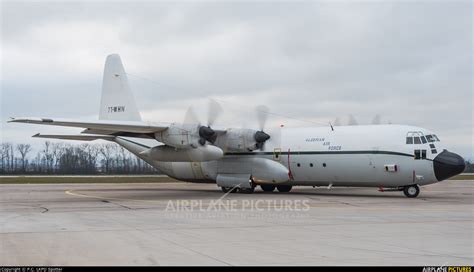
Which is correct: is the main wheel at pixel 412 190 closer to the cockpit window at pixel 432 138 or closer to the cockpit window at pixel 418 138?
the cockpit window at pixel 418 138

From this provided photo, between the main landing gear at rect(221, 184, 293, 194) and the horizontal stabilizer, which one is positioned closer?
the main landing gear at rect(221, 184, 293, 194)

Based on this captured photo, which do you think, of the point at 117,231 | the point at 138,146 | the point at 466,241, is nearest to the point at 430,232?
the point at 466,241

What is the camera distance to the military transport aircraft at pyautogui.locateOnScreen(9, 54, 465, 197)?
24.5 m

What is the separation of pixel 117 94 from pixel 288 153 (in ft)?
38.4

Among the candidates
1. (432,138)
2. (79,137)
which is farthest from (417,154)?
(79,137)

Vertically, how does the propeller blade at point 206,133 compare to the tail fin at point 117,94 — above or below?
below

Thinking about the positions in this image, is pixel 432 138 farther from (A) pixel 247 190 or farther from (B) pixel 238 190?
(B) pixel 238 190

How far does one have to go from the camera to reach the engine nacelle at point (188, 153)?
1035 inches

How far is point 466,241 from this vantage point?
36.6 feet

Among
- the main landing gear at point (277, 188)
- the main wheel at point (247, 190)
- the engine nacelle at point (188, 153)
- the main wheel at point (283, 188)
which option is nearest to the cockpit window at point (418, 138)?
the main landing gear at point (277, 188)

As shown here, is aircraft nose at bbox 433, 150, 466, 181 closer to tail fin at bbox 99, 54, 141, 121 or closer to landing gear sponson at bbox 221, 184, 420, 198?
landing gear sponson at bbox 221, 184, 420, 198

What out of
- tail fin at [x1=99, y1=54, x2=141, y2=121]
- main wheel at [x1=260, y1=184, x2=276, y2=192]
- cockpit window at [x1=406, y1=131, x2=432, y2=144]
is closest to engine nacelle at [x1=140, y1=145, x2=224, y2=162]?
tail fin at [x1=99, y1=54, x2=141, y2=121]

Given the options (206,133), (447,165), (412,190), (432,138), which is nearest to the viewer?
(447,165)

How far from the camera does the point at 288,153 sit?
92.3 ft
